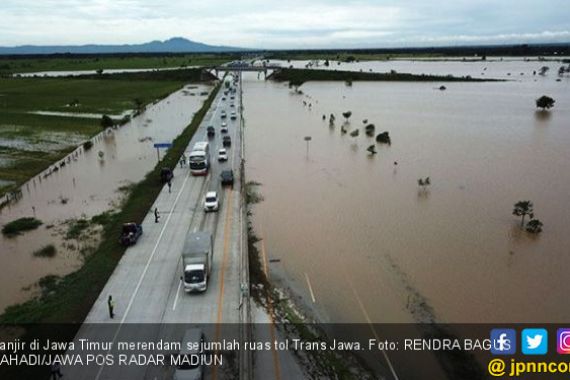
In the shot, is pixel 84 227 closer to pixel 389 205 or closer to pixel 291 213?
pixel 291 213

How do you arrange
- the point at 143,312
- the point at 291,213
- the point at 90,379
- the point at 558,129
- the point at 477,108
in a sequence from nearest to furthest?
the point at 90,379 → the point at 143,312 → the point at 291,213 → the point at 558,129 → the point at 477,108

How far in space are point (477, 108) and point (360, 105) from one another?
20595mm

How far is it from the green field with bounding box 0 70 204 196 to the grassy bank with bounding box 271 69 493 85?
29.0m

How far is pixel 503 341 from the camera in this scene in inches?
741

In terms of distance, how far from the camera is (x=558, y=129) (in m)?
60.3

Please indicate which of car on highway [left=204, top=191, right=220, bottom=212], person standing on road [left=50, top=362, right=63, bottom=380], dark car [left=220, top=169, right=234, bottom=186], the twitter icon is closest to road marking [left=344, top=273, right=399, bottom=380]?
the twitter icon

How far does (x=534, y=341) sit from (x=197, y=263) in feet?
48.1

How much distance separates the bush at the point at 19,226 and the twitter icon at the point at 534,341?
28.7 m

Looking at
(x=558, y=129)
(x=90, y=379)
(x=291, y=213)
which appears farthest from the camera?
(x=558, y=129)

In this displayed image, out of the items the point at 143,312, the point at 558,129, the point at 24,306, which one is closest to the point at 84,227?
the point at 24,306

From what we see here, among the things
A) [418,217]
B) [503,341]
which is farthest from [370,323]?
[418,217]

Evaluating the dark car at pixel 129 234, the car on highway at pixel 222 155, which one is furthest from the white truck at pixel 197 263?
the car on highway at pixel 222 155

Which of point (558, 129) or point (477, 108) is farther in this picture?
point (477, 108)

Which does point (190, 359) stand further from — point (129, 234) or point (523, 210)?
point (523, 210)
